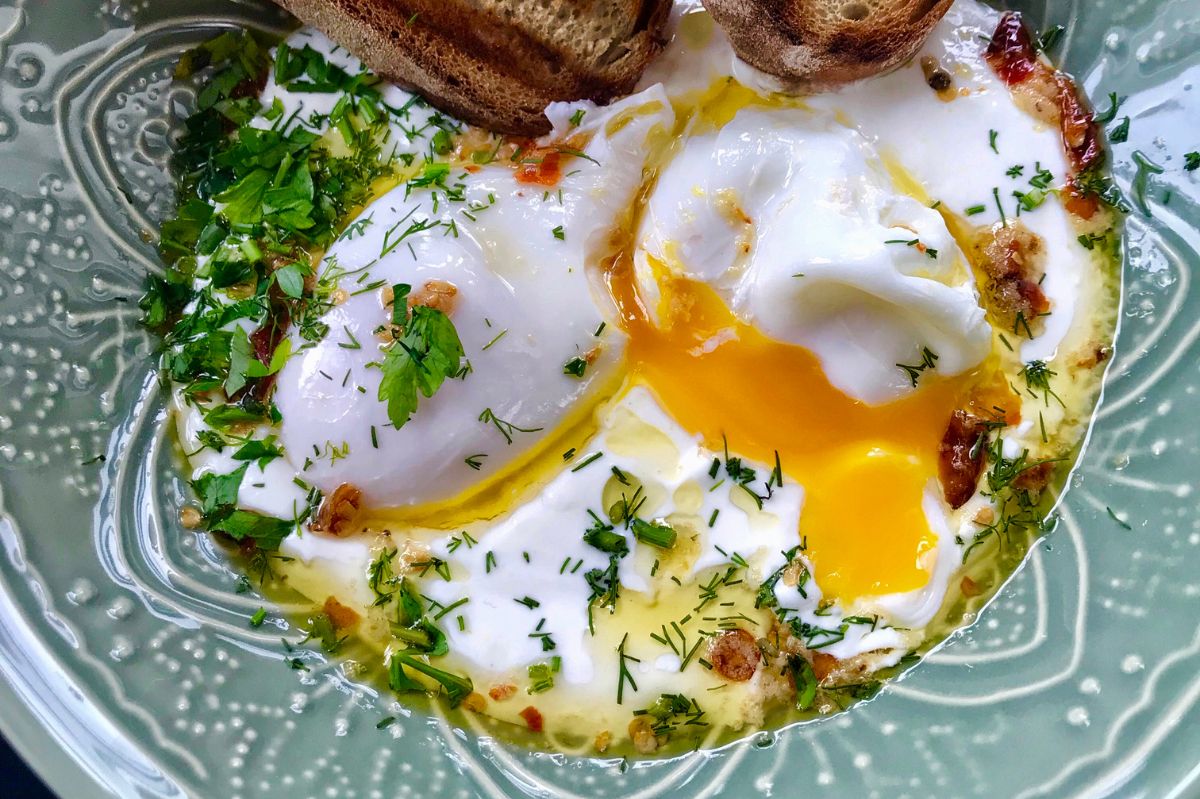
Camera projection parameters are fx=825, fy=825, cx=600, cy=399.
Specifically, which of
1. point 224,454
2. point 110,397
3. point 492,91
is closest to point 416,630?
point 224,454

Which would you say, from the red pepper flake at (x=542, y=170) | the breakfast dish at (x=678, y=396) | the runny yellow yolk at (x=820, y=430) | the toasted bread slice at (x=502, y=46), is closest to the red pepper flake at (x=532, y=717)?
the breakfast dish at (x=678, y=396)

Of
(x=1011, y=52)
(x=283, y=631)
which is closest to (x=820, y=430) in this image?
(x=1011, y=52)

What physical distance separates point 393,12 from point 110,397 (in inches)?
43.7

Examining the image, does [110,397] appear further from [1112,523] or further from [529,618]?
[1112,523]

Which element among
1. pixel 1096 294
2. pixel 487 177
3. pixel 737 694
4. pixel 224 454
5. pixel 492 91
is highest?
pixel 492 91

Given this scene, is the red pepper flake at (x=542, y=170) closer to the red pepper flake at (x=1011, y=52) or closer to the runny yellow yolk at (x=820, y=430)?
the runny yellow yolk at (x=820, y=430)

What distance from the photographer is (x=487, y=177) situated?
6.22ft

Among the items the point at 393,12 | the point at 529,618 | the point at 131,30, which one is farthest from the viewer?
the point at 131,30

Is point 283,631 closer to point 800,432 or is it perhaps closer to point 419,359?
point 419,359

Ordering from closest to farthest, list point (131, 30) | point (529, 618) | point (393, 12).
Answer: point (393, 12), point (529, 618), point (131, 30)

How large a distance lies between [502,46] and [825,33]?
0.69 meters

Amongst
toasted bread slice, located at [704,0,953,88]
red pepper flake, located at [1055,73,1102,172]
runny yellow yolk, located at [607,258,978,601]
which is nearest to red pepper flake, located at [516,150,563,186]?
runny yellow yolk, located at [607,258,978,601]

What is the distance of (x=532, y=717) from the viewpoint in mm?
1863

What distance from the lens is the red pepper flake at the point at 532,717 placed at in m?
1.86
